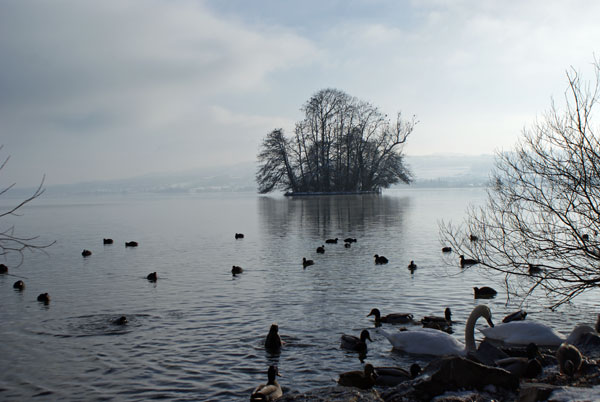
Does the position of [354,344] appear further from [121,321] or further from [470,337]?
[121,321]

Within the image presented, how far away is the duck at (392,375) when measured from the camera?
829cm

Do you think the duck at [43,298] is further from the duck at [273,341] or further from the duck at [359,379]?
the duck at [359,379]

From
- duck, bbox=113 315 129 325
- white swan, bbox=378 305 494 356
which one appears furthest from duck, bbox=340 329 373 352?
duck, bbox=113 315 129 325

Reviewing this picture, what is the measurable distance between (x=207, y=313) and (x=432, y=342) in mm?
5990

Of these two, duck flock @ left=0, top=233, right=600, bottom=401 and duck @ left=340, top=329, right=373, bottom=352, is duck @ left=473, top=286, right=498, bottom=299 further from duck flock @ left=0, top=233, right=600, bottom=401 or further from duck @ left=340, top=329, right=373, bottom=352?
duck @ left=340, top=329, right=373, bottom=352

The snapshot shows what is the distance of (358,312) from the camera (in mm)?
13328

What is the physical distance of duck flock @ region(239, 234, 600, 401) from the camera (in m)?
8.07

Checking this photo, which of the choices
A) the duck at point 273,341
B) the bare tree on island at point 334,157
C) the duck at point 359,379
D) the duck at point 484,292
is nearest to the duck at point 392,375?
the duck at point 359,379

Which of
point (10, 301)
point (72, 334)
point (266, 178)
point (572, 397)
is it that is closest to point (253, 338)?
point (72, 334)

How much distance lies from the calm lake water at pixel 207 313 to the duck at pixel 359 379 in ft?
1.67

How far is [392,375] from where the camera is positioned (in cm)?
838

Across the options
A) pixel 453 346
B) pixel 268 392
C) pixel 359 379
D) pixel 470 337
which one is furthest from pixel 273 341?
pixel 470 337

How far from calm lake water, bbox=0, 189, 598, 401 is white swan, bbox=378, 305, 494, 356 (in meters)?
0.26

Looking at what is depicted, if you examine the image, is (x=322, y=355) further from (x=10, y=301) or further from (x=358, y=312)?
(x=10, y=301)
